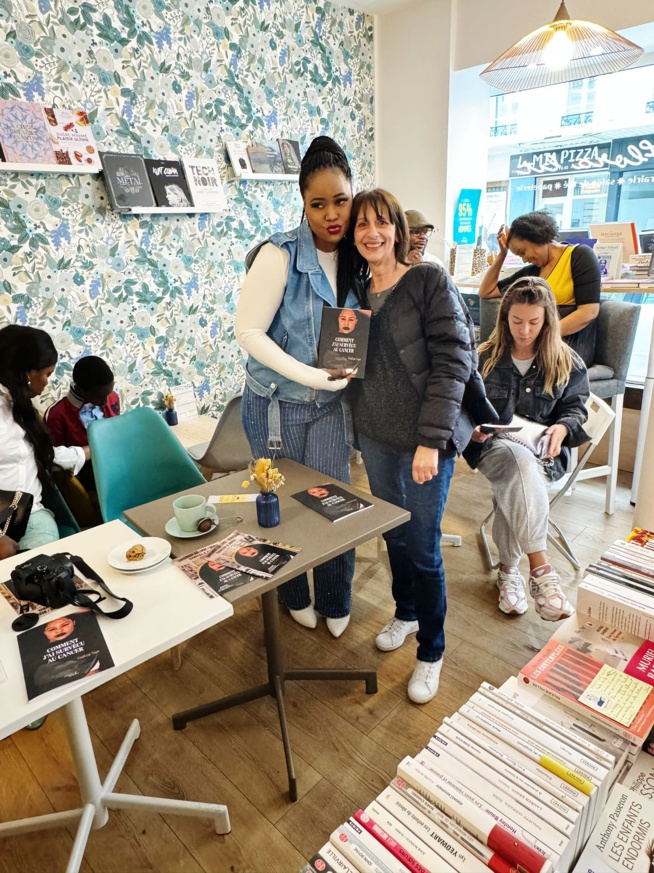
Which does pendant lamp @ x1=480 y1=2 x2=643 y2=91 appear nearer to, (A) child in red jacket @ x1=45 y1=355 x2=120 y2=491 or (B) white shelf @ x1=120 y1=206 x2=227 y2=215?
(B) white shelf @ x1=120 y1=206 x2=227 y2=215

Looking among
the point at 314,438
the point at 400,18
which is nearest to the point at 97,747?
the point at 314,438

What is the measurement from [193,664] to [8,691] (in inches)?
46.8

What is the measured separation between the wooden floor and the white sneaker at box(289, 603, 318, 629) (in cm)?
3

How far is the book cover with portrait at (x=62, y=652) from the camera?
3.25 feet

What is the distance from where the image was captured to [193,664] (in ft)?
6.84

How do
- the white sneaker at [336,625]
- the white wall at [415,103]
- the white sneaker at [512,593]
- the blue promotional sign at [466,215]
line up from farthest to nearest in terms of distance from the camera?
the blue promotional sign at [466,215], the white wall at [415,103], the white sneaker at [512,593], the white sneaker at [336,625]

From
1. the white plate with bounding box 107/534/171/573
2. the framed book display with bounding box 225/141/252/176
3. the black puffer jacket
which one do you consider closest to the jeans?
the white plate with bounding box 107/534/171/573

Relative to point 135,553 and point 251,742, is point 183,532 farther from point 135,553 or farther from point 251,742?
point 251,742

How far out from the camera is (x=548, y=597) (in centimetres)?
216

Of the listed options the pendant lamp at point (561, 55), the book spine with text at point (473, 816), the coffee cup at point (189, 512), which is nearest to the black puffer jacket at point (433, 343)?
the coffee cup at point (189, 512)

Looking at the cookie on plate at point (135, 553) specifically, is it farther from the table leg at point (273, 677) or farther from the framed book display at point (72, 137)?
the framed book display at point (72, 137)

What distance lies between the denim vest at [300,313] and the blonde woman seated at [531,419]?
34.2 inches

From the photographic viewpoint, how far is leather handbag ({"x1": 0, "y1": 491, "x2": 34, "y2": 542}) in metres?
1.79

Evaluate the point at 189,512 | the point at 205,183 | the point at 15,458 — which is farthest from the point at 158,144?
the point at 189,512
